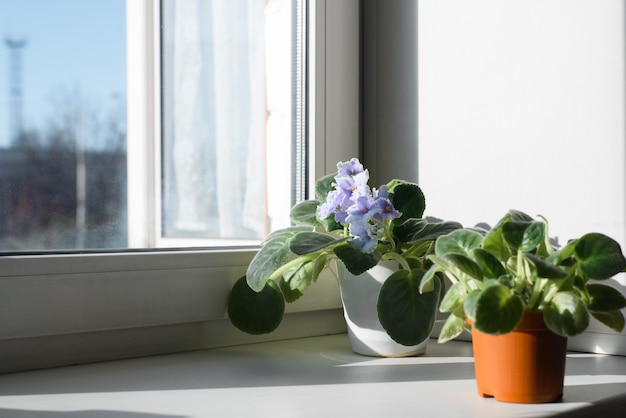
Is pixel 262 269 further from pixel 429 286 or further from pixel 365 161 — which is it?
pixel 365 161

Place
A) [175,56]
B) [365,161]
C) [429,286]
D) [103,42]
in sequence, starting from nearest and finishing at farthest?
[429,286], [103,42], [175,56], [365,161]

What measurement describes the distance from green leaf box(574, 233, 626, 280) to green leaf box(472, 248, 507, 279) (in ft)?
0.24

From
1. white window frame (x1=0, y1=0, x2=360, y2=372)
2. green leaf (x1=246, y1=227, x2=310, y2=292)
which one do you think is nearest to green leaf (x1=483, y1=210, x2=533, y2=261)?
green leaf (x1=246, y1=227, x2=310, y2=292)

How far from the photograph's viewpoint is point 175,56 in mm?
1187

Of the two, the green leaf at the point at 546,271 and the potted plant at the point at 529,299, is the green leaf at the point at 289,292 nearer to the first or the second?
the potted plant at the point at 529,299

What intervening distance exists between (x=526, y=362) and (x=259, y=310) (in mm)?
437

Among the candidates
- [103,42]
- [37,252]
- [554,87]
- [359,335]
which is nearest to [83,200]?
[37,252]

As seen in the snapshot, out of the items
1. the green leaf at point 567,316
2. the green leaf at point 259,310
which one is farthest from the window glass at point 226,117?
the green leaf at point 567,316

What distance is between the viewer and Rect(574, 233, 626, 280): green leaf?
736 mm

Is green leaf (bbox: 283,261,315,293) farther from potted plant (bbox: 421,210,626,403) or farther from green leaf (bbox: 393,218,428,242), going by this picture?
potted plant (bbox: 421,210,626,403)

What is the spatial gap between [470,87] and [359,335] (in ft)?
1.38

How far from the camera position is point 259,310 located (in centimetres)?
110

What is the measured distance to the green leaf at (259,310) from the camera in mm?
1096

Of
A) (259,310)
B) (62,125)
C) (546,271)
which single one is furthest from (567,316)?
(62,125)
